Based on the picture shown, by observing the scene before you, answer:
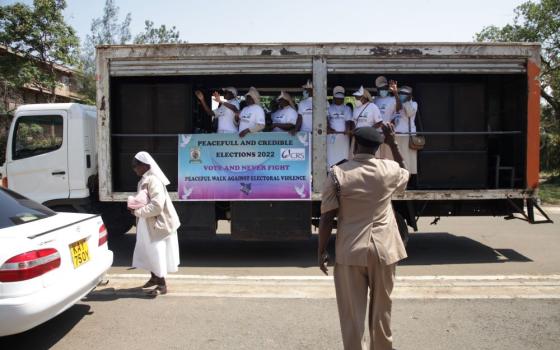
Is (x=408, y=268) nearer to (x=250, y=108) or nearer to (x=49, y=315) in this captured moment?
(x=250, y=108)

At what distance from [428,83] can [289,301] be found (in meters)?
4.30

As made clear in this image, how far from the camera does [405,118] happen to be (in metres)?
7.10

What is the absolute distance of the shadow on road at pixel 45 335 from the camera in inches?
153

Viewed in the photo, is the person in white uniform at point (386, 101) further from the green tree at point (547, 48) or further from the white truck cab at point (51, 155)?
the green tree at point (547, 48)

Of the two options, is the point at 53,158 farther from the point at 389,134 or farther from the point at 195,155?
the point at 389,134

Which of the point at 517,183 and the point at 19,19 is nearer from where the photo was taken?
the point at 517,183

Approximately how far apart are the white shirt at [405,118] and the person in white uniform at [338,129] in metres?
0.72

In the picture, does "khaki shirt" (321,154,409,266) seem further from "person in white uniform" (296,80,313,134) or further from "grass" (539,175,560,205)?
"grass" (539,175,560,205)

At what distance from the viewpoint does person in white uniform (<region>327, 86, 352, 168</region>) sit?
701 centimetres

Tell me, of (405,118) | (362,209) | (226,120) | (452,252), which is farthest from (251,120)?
(362,209)

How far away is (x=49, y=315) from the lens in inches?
141

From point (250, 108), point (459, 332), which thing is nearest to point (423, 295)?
point (459, 332)

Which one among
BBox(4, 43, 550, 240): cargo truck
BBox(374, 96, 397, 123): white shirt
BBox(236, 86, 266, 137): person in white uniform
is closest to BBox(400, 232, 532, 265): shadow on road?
BBox(4, 43, 550, 240): cargo truck

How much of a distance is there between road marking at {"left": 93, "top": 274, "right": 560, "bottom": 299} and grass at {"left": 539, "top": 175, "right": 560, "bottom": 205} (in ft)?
32.8
